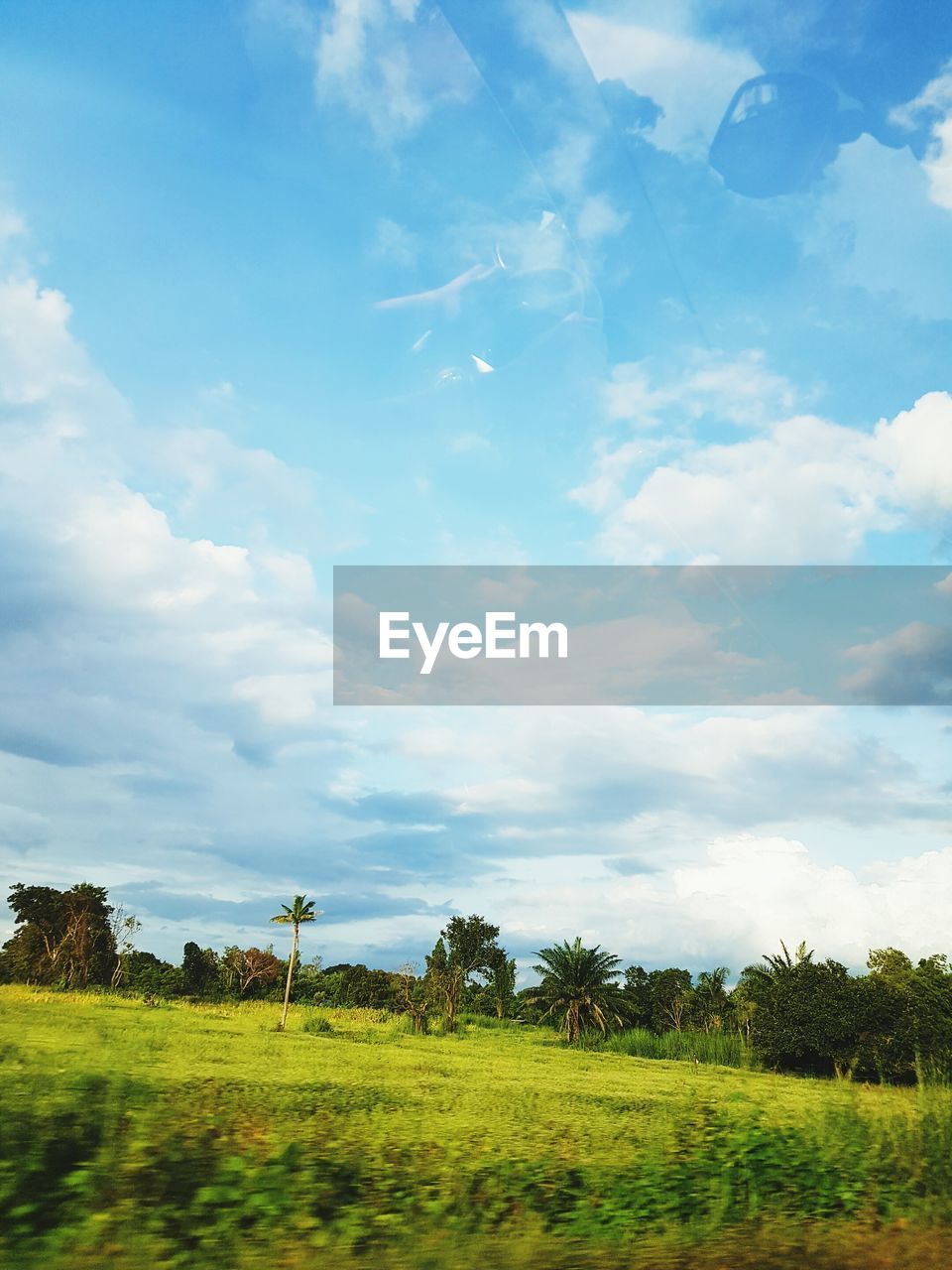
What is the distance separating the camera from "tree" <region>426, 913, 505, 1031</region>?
180 feet

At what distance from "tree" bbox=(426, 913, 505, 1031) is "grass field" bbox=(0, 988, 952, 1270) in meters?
42.9

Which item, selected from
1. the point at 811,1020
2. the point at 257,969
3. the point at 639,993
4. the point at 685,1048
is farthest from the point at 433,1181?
the point at 257,969

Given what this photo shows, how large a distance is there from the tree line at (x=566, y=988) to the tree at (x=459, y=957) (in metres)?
0.12

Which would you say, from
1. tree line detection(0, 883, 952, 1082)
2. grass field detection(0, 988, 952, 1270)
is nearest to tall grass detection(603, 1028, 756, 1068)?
tree line detection(0, 883, 952, 1082)

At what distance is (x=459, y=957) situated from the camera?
6669 centimetres

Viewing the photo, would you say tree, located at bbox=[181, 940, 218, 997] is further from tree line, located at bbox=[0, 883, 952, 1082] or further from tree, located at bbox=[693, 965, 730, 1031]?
tree, located at bbox=[693, 965, 730, 1031]

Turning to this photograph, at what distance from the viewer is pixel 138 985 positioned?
59750mm

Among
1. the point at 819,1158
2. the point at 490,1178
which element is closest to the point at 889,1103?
the point at 819,1158

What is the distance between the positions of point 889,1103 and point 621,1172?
16.8 feet

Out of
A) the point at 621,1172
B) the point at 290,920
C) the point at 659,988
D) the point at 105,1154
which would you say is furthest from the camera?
the point at 659,988

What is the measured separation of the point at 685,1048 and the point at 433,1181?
43430 mm

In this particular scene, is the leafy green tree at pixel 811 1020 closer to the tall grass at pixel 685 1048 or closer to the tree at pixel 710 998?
the tall grass at pixel 685 1048

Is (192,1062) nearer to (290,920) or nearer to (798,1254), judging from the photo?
(798,1254)

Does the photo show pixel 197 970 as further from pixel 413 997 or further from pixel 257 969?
pixel 413 997
